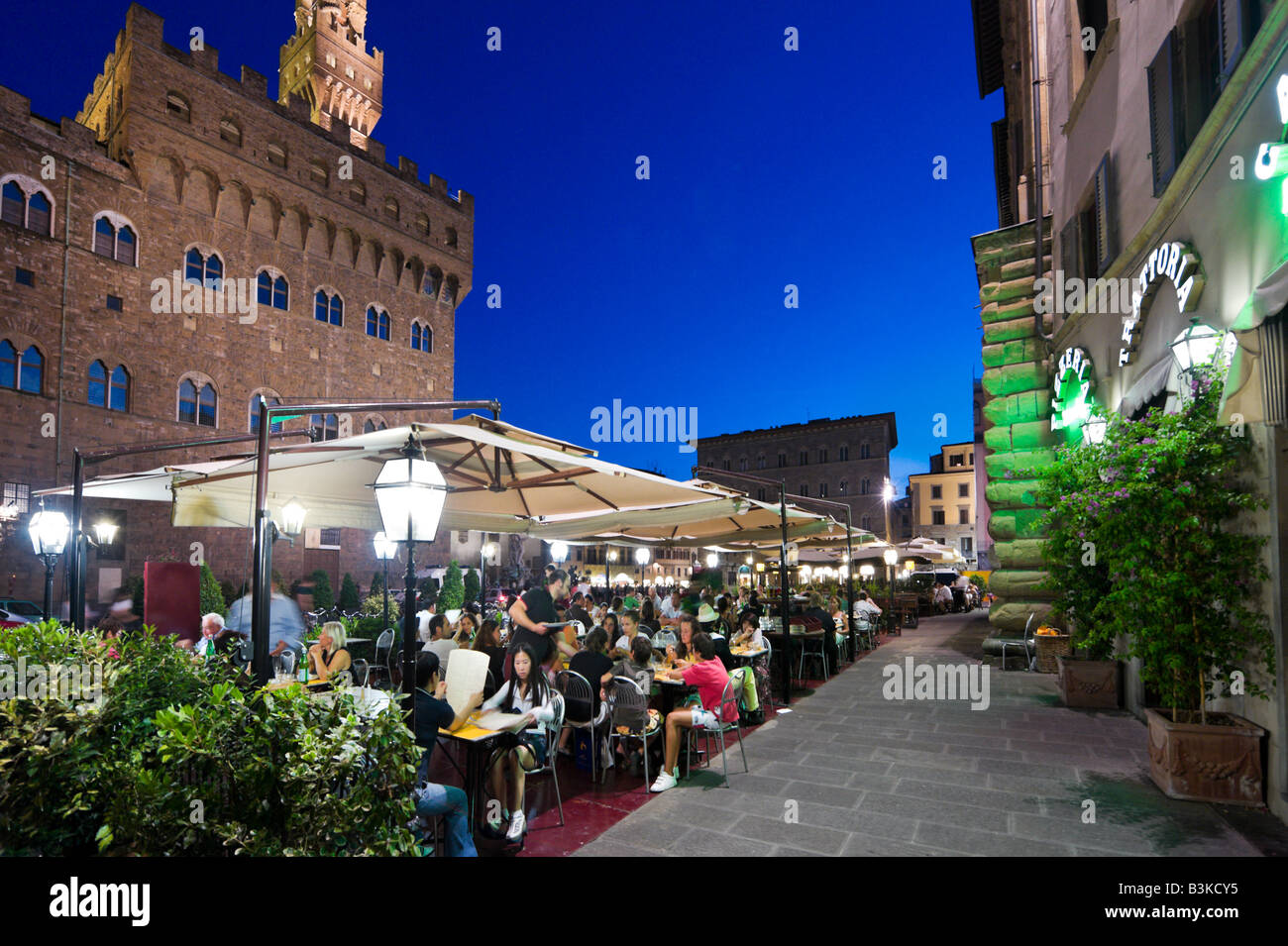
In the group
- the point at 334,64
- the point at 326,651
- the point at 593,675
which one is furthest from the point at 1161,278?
the point at 334,64

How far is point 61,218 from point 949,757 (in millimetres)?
26095

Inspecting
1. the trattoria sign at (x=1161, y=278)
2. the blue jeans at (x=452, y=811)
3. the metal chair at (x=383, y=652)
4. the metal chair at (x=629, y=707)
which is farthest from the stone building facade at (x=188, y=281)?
the trattoria sign at (x=1161, y=278)

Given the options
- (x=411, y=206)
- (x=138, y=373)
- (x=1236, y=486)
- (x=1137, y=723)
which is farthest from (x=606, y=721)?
(x=411, y=206)

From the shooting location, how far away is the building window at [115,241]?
21266 mm

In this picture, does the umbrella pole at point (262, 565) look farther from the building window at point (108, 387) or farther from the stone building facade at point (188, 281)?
the building window at point (108, 387)

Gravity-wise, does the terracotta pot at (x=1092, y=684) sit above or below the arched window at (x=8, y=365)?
below

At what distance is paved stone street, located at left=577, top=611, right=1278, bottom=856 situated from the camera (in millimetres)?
4258

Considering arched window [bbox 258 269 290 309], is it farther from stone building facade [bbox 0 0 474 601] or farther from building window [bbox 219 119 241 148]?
building window [bbox 219 119 241 148]

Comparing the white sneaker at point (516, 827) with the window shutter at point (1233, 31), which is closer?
the white sneaker at point (516, 827)

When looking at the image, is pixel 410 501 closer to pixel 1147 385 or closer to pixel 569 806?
pixel 569 806

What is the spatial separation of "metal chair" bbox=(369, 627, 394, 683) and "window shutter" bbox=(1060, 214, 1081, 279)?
426 inches

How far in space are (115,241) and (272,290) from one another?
5.18 m

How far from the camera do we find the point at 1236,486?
16.4 ft

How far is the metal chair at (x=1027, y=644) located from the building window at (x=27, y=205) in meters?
26.3
